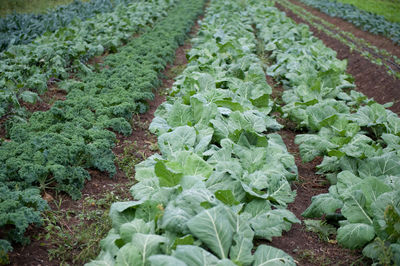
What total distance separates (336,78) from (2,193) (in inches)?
221

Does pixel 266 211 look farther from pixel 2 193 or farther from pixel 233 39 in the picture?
pixel 233 39

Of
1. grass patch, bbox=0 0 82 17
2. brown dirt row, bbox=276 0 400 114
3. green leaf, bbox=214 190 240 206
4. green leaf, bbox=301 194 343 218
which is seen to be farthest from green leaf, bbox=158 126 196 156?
grass patch, bbox=0 0 82 17

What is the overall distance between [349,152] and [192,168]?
1.88 meters

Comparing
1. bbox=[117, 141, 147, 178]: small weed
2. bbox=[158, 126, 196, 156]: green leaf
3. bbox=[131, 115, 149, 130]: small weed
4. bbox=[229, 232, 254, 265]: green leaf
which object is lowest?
bbox=[131, 115, 149, 130]: small weed

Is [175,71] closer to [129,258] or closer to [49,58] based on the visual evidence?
[49,58]

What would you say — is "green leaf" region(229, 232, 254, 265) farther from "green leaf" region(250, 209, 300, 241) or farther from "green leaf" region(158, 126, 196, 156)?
"green leaf" region(158, 126, 196, 156)

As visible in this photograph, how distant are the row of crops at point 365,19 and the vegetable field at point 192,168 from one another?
7.49m

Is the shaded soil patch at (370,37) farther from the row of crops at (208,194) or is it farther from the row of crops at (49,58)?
the row of crops at (208,194)

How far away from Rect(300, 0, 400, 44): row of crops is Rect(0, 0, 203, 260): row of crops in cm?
1099

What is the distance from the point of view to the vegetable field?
252 cm

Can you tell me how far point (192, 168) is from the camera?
3160mm

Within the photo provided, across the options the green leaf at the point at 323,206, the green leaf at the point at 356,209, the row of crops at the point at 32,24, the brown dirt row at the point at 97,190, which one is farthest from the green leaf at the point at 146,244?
the row of crops at the point at 32,24

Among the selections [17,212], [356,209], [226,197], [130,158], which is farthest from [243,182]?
[17,212]

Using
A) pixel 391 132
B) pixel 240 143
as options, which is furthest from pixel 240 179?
pixel 391 132
